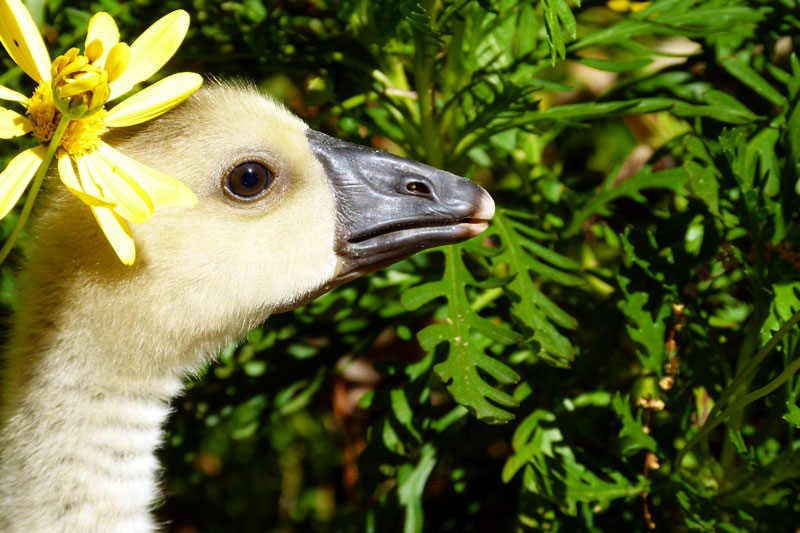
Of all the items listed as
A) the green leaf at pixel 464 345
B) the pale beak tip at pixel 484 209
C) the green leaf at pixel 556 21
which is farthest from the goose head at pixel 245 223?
the green leaf at pixel 556 21

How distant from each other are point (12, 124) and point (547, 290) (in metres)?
1.28

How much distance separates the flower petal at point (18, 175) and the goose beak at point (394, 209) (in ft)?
1.84

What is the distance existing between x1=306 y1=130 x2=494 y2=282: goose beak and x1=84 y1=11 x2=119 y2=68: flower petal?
477 millimetres

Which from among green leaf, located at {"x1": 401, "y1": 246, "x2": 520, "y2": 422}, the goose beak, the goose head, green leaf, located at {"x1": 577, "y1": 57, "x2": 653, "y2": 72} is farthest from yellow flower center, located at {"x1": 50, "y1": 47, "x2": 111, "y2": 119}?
green leaf, located at {"x1": 577, "y1": 57, "x2": 653, "y2": 72}

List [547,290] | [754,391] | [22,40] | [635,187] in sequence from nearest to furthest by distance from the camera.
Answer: [22,40] → [754,391] → [635,187] → [547,290]

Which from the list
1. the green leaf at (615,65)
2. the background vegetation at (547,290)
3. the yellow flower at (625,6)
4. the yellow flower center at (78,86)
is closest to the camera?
the yellow flower center at (78,86)

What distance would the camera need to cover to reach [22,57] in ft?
4.58

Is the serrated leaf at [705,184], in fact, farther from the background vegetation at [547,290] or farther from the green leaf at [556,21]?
the green leaf at [556,21]

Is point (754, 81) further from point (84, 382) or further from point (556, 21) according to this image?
point (84, 382)

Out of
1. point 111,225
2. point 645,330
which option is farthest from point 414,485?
point 111,225

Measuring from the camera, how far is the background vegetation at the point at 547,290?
1709 mm

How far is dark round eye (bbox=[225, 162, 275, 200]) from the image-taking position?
5.40 ft

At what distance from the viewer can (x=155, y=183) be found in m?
1.41

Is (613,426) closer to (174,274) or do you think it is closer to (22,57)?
(174,274)
